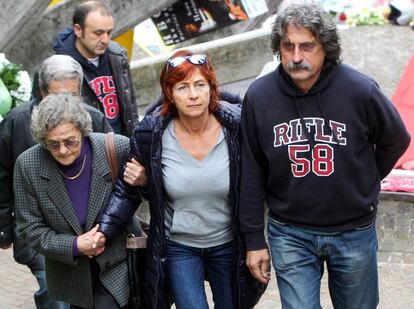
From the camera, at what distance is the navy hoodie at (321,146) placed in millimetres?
4117

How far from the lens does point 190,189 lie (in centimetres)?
432

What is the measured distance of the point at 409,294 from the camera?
20.0ft

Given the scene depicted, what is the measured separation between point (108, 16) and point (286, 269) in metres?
2.73

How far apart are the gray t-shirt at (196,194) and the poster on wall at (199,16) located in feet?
20.1

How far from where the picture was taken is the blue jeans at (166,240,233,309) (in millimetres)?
4457

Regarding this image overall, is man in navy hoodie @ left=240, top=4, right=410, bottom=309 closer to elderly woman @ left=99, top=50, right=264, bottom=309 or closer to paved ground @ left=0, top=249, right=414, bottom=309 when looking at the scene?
elderly woman @ left=99, top=50, right=264, bottom=309

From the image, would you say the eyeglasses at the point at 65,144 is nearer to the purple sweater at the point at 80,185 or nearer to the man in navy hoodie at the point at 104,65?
the purple sweater at the point at 80,185

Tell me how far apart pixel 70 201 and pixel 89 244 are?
22cm

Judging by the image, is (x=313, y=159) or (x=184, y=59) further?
(x=184, y=59)

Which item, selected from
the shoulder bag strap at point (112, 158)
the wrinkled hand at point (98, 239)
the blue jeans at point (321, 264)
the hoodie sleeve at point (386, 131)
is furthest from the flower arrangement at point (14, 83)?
the hoodie sleeve at point (386, 131)

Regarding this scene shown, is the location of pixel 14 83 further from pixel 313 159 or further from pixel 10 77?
pixel 313 159

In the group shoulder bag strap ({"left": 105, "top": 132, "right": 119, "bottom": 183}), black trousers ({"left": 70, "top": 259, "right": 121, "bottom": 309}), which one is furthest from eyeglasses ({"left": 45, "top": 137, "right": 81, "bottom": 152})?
black trousers ({"left": 70, "top": 259, "right": 121, "bottom": 309})

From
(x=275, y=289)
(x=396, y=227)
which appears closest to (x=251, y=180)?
(x=275, y=289)

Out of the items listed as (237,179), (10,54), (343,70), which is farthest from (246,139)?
(10,54)
